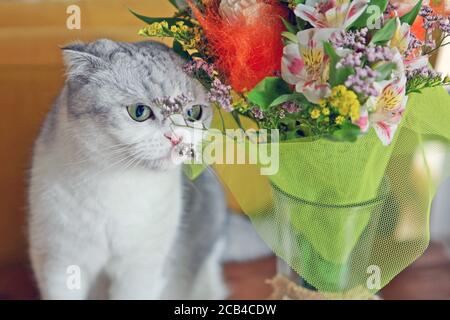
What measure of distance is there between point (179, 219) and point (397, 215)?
43 cm

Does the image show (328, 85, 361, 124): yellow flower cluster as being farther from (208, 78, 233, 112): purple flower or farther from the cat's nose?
the cat's nose

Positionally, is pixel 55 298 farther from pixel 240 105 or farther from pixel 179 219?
pixel 240 105

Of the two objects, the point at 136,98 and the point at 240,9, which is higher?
the point at 240,9

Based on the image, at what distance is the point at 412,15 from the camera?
2.01 ft

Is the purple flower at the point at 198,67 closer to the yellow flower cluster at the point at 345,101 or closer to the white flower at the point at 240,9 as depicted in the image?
the white flower at the point at 240,9

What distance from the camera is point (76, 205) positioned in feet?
2.81

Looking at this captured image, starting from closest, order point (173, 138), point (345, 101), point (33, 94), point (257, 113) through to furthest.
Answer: point (345, 101)
point (257, 113)
point (173, 138)
point (33, 94)

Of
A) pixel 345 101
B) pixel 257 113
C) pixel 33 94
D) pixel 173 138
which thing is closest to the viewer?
pixel 345 101

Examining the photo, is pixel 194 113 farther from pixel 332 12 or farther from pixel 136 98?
pixel 332 12

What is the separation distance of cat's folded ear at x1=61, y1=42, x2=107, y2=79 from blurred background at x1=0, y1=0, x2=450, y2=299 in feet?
0.69

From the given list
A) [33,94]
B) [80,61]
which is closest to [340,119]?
[80,61]

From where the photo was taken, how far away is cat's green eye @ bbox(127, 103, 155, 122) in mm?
752

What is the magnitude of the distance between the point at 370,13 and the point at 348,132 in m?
0.14
